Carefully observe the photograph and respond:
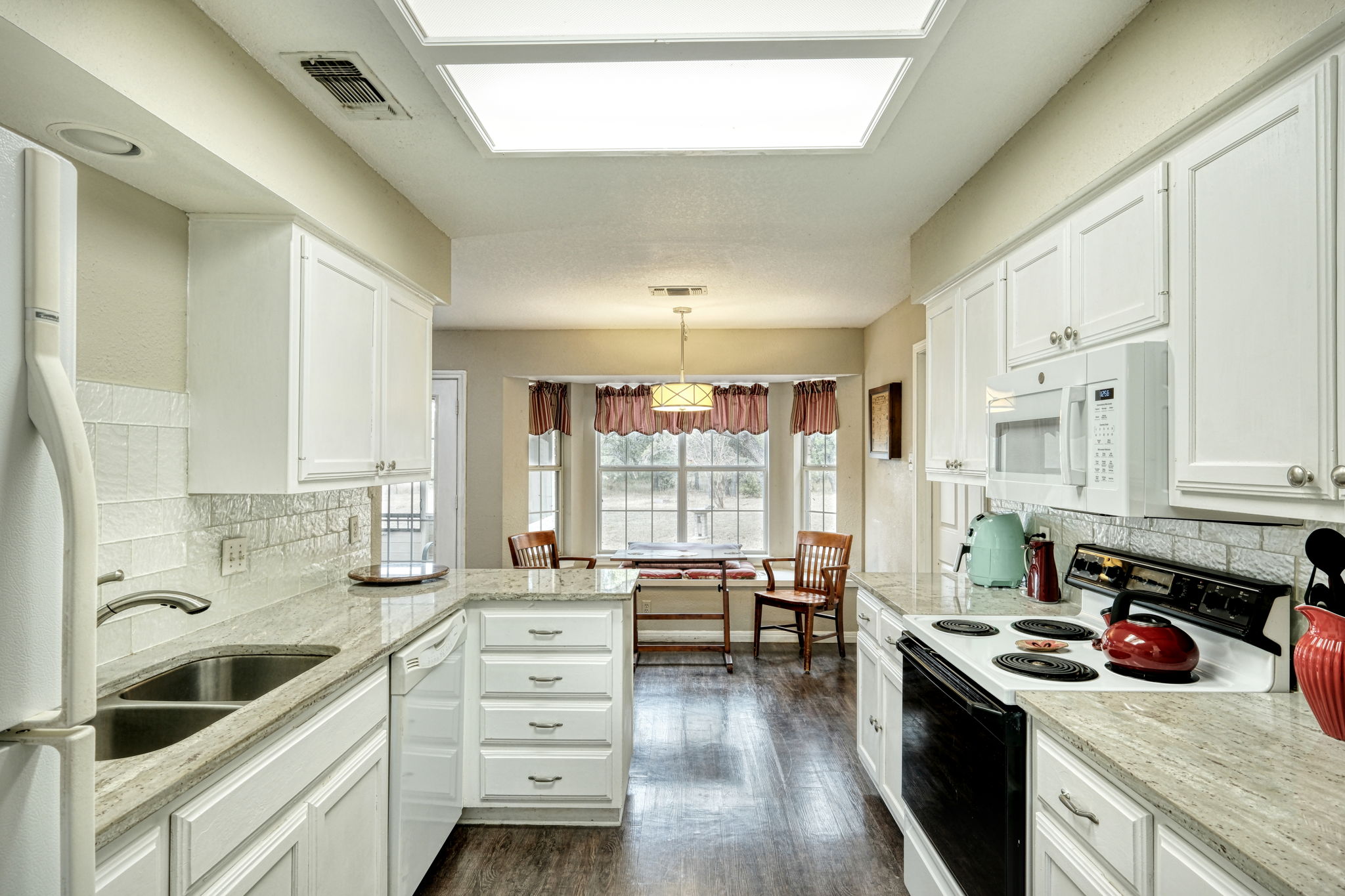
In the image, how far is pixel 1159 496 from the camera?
156cm

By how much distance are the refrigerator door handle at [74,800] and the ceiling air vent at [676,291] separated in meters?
3.69

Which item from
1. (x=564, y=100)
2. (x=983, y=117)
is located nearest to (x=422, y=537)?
(x=564, y=100)

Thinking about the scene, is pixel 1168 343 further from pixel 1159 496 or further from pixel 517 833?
pixel 517 833

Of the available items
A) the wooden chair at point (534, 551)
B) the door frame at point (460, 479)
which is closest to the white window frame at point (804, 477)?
the wooden chair at point (534, 551)

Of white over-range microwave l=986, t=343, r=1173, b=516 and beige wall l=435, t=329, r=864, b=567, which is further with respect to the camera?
beige wall l=435, t=329, r=864, b=567

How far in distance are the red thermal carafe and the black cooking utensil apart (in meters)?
1.15

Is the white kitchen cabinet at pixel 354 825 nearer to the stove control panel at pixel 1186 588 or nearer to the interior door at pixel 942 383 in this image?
the stove control panel at pixel 1186 588

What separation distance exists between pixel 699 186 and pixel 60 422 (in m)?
2.22

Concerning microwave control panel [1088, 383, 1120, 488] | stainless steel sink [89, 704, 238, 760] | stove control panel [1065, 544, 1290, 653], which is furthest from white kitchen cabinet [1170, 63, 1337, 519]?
stainless steel sink [89, 704, 238, 760]

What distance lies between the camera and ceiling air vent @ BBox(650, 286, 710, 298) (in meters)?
4.19

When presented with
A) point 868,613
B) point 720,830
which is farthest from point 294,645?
point 868,613

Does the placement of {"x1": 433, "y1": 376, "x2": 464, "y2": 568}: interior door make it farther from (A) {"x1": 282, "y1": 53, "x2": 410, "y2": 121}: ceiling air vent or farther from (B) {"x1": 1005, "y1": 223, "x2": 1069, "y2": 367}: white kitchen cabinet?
(B) {"x1": 1005, "y1": 223, "x2": 1069, "y2": 367}: white kitchen cabinet

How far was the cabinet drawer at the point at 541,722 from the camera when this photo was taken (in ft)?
8.70

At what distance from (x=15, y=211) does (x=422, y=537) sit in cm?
496
